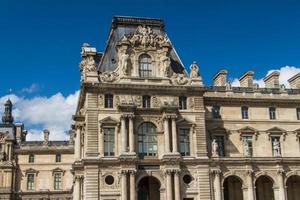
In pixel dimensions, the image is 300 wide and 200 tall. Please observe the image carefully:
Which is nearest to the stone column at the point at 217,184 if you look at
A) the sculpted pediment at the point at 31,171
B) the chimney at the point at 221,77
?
the chimney at the point at 221,77

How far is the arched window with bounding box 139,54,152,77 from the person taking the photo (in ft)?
171

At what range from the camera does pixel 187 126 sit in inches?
2016

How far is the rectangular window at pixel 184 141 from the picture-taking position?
50.5 metres

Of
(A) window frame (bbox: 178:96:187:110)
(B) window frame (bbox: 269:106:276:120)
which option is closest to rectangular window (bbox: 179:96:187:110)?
(A) window frame (bbox: 178:96:187:110)

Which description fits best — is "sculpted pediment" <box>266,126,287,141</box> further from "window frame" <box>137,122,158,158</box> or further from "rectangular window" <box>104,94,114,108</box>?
"rectangular window" <box>104,94,114,108</box>

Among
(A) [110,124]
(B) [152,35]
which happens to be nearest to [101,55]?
(B) [152,35]

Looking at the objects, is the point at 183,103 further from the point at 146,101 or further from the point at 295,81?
the point at 295,81

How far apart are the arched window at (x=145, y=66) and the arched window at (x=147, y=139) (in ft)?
17.7

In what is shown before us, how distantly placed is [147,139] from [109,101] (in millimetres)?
5414

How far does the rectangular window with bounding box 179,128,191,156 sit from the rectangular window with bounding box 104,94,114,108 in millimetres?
7548

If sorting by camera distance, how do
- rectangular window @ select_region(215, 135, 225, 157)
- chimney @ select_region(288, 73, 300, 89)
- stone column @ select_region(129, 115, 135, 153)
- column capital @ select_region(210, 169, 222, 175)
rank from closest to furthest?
stone column @ select_region(129, 115, 135, 153)
column capital @ select_region(210, 169, 222, 175)
rectangular window @ select_region(215, 135, 225, 157)
chimney @ select_region(288, 73, 300, 89)

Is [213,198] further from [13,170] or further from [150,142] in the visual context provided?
[13,170]

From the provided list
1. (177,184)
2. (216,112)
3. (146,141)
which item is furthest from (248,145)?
(146,141)

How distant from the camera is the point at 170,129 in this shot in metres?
50.0
